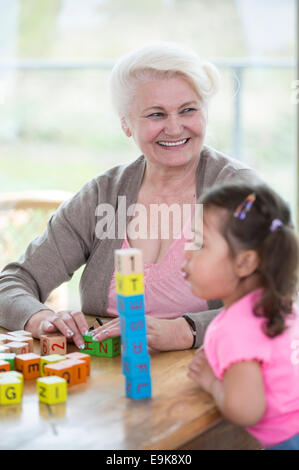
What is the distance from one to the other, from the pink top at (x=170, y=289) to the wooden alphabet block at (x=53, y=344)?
371mm

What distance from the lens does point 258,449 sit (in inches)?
57.9

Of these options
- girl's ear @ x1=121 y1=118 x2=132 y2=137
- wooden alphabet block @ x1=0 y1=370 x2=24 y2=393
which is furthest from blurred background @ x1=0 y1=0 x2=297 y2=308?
wooden alphabet block @ x1=0 y1=370 x2=24 y2=393

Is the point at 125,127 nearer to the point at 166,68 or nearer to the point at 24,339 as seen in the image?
the point at 166,68

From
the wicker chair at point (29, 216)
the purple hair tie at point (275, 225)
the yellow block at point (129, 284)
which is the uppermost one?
the wicker chair at point (29, 216)

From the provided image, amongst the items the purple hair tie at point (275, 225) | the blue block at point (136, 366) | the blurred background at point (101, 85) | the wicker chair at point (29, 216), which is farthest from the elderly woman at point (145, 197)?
the blurred background at point (101, 85)

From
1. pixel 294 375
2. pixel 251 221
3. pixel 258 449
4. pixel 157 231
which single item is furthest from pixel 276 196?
pixel 157 231

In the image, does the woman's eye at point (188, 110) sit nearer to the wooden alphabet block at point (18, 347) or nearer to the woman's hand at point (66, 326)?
the woman's hand at point (66, 326)

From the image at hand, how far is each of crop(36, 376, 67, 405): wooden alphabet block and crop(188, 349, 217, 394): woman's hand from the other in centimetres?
27

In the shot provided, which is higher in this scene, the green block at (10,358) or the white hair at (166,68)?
the white hair at (166,68)

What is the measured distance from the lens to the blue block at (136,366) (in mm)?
1280

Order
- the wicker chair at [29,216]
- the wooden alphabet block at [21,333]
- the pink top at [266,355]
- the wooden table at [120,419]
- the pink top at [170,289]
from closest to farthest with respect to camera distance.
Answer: the wooden table at [120,419] → the pink top at [266,355] → the wooden alphabet block at [21,333] → the pink top at [170,289] → the wicker chair at [29,216]

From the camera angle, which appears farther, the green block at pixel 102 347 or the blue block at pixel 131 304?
the green block at pixel 102 347

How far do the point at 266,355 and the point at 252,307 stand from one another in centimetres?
10

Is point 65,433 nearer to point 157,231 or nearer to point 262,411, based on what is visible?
point 262,411
